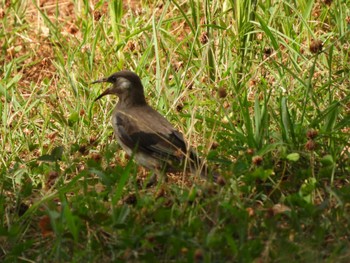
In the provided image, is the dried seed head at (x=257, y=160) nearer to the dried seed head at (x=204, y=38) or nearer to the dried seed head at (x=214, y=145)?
the dried seed head at (x=214, y=145)

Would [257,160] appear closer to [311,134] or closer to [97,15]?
[311,134]

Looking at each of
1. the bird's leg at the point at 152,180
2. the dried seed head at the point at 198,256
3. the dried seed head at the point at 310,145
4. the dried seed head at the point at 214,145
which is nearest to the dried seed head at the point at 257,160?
the dried seed head at the point at 310,145

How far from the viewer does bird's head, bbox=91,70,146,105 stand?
24.7ft

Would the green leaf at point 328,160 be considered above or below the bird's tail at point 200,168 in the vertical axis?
above

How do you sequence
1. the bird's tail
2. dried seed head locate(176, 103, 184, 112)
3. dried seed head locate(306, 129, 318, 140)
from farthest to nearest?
dried seed head locate(176, 103, 184, 112) < dried seed head locate(306, 129, 318, 140) < the bird's tail

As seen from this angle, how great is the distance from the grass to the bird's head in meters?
0.22

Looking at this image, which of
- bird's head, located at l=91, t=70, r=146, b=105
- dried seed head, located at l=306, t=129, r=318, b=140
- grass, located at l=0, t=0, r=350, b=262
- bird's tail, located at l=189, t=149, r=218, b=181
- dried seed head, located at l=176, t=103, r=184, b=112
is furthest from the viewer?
dried seed head, located at l=176, t=103, r=184, b=112

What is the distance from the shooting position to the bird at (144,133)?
670 centimetres

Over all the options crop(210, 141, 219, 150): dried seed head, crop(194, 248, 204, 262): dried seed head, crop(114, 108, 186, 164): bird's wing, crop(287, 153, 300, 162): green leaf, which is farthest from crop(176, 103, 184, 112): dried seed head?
crop(194, 248, 204, 262): dried seed head

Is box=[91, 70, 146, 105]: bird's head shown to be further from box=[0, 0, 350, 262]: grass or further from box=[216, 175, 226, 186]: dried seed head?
box=[216, 175, 226, 186]: dried seed head

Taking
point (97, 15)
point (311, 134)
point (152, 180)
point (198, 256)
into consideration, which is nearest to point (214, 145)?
point (152, 180)

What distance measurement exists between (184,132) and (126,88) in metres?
0.53

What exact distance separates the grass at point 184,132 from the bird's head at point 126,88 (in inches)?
8.8

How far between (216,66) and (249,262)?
9.27 ft
